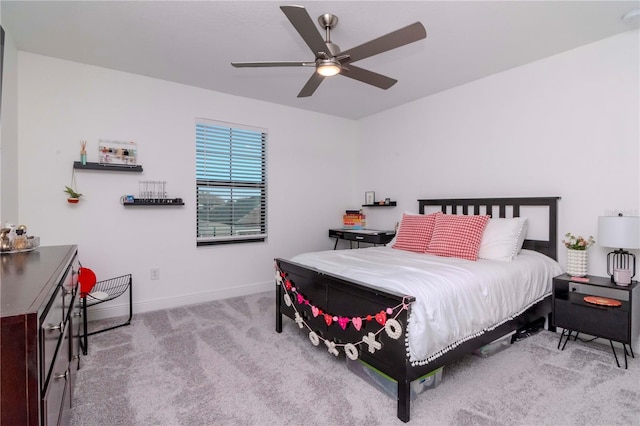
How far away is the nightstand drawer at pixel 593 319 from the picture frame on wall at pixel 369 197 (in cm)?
258

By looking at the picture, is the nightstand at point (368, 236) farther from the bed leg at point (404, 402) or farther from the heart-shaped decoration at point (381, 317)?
the bed leg at point (404, 402)

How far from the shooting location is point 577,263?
2564 mm

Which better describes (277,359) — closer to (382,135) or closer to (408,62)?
(408,62)

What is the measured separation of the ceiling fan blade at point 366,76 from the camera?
2234mm

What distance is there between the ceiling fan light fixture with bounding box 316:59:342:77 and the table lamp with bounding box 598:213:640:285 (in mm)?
2248

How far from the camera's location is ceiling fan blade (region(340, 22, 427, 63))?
5.72 feet

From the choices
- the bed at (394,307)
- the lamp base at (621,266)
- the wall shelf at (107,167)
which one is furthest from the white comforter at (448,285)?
the wall shelf at (107,167)

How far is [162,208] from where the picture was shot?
3.43 metres

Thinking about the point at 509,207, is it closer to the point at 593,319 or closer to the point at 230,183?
the point at 593,319

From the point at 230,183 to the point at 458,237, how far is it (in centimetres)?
270

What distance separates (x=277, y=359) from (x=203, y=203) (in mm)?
2183

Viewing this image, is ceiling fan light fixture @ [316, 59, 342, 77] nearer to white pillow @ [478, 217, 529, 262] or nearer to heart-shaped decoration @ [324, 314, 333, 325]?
heart-shaped decoration @ [324, 314, 333, 325]

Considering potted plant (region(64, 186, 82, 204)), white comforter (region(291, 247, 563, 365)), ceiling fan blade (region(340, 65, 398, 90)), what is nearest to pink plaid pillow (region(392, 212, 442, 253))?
white comforter (region(291, 247, 563, 365))

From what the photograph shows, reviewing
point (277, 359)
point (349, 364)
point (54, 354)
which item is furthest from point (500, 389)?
point (54, 354)
